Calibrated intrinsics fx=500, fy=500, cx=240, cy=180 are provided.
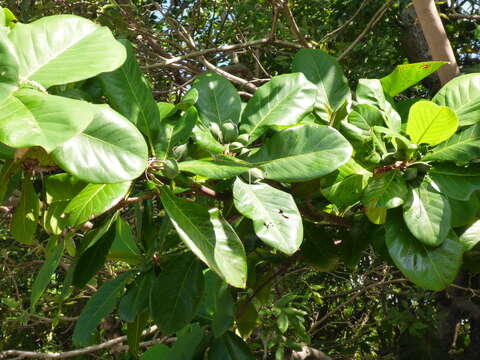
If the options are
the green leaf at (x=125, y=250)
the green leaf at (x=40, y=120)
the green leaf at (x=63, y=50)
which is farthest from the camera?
the green leaf at (x=125, y=250)

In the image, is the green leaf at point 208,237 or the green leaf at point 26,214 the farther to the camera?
the green leaf at point 26,214

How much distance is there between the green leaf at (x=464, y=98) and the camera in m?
0.85

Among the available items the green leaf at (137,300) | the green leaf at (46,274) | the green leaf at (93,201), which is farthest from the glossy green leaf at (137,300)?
the green leaf at (93,201)

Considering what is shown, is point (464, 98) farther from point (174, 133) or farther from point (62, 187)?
point (62, 187)

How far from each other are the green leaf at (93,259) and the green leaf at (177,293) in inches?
4.7

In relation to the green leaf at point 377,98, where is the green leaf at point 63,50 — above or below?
above

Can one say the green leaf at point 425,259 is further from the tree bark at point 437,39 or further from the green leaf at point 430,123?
the tree bark at point 437,39

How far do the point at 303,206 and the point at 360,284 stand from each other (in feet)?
8.85

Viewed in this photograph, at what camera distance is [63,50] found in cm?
62

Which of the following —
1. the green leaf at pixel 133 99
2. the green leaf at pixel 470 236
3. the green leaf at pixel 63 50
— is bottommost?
the green leaf at pixel 470 236

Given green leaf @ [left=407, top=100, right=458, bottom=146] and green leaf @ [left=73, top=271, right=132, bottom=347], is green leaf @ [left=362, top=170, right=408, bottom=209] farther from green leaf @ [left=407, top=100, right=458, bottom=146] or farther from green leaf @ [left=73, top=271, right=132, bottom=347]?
green leaf @ [left=73, top=271, right=132, bottom=347]

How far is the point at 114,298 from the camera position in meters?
1.12

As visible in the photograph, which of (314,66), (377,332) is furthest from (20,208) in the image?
(377,332)

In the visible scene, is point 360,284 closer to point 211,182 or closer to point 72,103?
point 211,182
